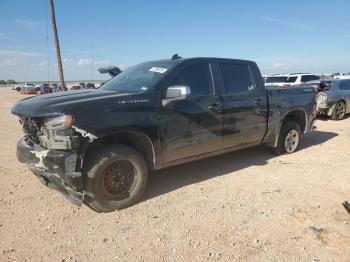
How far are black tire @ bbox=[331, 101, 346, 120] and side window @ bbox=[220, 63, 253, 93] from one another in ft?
26.7

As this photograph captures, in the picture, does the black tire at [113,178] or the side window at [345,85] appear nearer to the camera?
the black tire at [113,178]

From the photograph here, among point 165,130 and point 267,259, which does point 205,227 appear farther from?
point 165,130

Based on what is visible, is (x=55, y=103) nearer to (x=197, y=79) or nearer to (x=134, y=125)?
(x=134, y=125)

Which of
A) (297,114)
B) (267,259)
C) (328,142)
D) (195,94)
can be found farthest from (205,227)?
(328,142)

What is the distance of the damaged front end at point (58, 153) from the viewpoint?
148 inches

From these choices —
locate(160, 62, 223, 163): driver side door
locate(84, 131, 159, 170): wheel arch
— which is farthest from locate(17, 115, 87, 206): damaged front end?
locate(160, 62, 223, 163): driver side door

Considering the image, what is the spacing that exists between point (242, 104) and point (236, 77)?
1.58ft

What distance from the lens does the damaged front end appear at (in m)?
3.76

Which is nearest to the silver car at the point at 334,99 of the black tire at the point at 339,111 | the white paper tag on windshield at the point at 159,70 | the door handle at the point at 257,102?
the black tire at the point at 339,111

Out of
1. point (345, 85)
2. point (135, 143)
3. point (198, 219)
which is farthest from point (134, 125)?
point (345, 85)

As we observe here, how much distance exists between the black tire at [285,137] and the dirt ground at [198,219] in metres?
0.82

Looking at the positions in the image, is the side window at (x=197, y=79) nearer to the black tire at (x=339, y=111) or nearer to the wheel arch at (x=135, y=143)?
the wheel arch at (x=135, y=143)

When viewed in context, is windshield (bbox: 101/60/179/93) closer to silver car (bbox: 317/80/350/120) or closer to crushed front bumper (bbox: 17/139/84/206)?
crushed front bumper (bbox: 17/139/84/206)

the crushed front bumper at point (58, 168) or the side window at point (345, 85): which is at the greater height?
the side window at point (345, 85)
